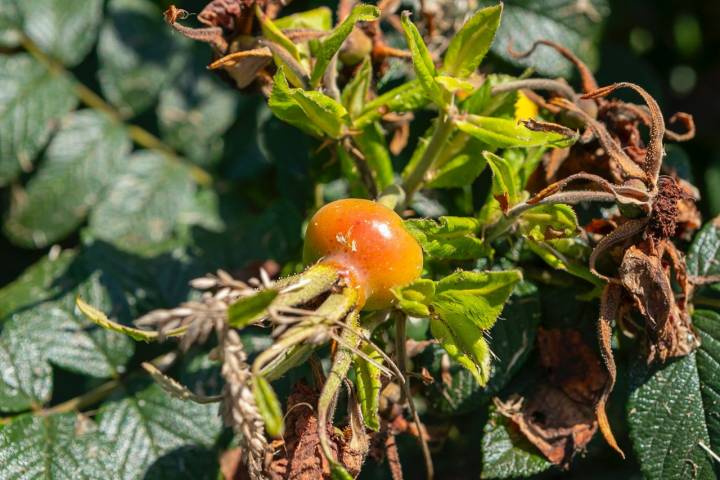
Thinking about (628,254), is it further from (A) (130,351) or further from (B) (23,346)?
(B) (23,346)

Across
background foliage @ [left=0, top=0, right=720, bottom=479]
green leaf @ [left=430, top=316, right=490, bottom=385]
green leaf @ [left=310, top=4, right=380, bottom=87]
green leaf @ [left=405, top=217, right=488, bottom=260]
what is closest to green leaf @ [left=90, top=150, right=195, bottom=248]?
background foliage @ [left=0, top=0, right=720, bottom=479]

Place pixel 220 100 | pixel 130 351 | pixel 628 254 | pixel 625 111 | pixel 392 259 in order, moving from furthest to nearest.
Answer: pixel 220 100, pixel 130 351, pixel 625 111, pixel 628 254, pixel 392 259

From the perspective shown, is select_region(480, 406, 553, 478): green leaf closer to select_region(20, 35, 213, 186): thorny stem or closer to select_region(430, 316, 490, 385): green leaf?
select_region(430, 316, 490, 385): green leaf

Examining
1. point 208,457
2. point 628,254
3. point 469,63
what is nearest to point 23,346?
point 208,457

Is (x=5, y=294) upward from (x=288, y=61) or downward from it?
downward

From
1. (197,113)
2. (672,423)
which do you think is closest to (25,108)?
(197,113)
